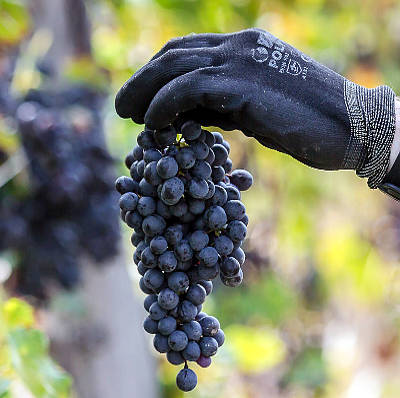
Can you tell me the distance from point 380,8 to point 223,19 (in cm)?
153

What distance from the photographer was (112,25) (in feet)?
12.0

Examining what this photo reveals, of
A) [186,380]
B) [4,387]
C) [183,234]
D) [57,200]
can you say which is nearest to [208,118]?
[183,234]

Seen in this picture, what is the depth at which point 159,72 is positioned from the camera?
1000mm

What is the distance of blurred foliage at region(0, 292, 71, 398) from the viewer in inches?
52.2

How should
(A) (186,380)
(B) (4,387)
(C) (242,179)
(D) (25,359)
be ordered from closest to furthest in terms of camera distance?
(A) (186,380) < (C) (242,179) < (B) (4,387) < (D) (25,359)

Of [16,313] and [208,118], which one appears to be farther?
[16,313]

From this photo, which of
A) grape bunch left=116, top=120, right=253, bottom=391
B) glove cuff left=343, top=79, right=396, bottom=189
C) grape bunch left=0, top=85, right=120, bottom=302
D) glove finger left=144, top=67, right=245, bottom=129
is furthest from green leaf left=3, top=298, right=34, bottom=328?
glove cuff left=343, top=79, right=396, bottom=189

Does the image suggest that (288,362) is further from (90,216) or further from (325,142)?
(325,142)

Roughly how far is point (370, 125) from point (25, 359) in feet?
3.10

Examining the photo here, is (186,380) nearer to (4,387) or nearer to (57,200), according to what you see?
(4,387)

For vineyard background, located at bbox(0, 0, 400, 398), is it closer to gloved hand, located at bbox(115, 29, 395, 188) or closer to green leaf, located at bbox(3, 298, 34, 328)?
green leaf, located at bbox(3, 298, 34, 328)

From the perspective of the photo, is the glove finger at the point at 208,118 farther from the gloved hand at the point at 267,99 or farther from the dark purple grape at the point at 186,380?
the dark purple grape at the point at 186,380

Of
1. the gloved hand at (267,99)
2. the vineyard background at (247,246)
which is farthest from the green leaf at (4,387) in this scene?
the gloved hand at (267,99)

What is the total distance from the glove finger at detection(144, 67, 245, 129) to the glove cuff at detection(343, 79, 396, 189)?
0.77ft
